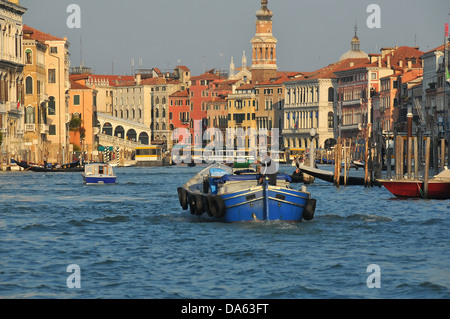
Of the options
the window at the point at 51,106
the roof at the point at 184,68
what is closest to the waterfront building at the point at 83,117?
the window at the point at 51,106

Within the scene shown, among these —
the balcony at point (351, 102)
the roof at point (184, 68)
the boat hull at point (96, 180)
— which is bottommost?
the boat hull at point (96, 180)

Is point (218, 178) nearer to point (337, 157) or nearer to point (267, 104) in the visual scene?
point (337, 157)

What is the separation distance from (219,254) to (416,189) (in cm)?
1646

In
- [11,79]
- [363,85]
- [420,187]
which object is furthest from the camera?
[363,85]

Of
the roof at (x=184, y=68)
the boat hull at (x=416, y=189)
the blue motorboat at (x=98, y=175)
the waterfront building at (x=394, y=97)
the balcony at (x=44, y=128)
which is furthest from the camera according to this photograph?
the roof at (x=184, y=68)

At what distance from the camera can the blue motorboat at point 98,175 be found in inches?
2035

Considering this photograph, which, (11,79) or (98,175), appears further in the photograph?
(11,79)

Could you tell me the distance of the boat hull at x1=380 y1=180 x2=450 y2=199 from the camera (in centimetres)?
3675

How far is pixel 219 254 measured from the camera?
21.8m

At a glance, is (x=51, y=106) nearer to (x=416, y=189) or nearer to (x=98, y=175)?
(x=98, y=175)

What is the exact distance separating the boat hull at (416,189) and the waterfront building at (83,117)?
65731mm

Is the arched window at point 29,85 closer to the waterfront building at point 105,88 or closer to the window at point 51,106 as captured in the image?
the window at point 51,106

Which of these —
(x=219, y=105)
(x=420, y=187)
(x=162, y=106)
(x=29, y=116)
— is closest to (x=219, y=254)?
(x=420, y=187)
